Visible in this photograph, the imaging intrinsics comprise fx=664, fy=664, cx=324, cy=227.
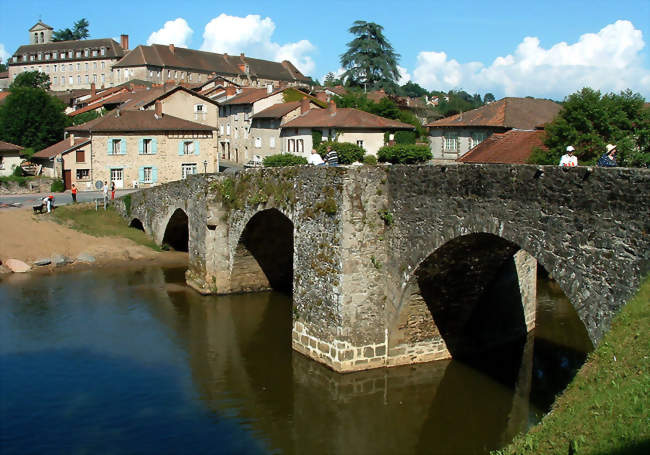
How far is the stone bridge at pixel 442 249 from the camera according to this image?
413 inches

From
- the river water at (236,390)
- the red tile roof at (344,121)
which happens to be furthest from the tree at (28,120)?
the river water at (236,390)

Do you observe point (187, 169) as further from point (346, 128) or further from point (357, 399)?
point (357, 399)

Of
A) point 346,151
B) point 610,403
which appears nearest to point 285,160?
point 346,151

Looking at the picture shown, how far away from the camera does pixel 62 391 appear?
15.5 m

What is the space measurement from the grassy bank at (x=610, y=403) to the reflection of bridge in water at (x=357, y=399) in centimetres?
473

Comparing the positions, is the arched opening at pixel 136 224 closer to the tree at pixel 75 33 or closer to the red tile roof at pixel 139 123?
the red tile roof at pixel 139 123

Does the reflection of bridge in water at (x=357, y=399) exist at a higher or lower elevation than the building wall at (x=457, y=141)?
lower

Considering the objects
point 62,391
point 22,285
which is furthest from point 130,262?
point 62,391

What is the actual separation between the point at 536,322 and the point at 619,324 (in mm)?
11315

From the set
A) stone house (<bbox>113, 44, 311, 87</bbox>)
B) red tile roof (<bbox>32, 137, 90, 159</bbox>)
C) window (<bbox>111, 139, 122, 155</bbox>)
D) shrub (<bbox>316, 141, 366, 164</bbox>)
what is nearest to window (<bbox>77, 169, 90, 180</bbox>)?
red tile roof (<bbox>32, 137, 90, 159</bbox>)

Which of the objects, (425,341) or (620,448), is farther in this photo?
(425,341)

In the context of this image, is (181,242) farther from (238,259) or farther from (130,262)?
(238,259)

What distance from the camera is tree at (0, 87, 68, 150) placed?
189ft

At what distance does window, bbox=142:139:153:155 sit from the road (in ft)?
9.13
